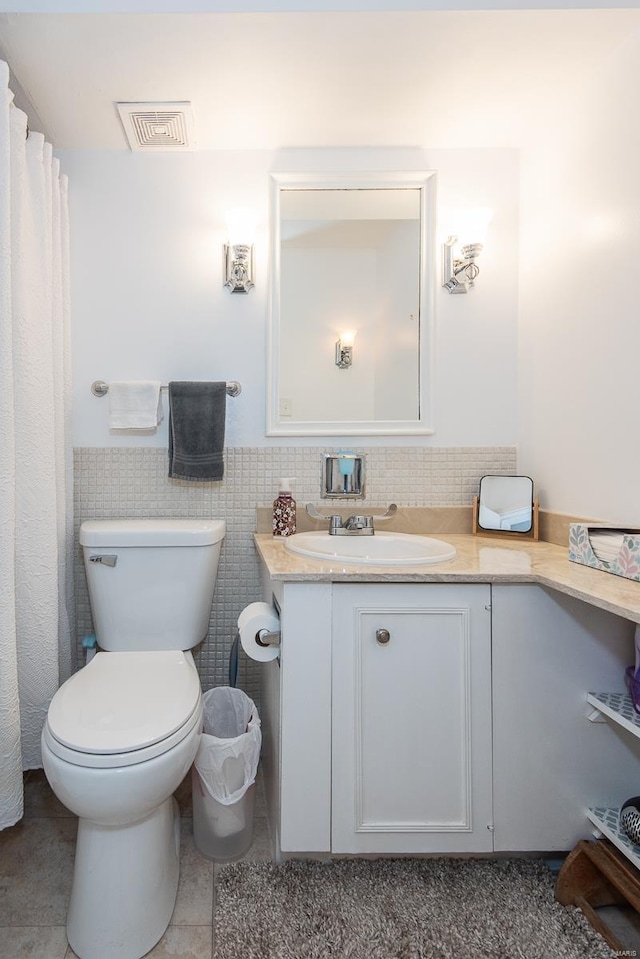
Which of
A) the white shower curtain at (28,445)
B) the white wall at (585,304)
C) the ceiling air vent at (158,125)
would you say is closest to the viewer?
the white shower curtain at (28,445)

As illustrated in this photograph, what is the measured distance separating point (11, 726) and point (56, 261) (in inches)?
52.0

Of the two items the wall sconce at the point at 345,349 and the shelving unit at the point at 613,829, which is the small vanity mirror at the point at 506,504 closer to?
the wall sconce at the point at 345,349

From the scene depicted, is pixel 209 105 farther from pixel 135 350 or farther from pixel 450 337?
pixel 450 337

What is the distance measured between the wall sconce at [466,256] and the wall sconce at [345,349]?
1.28ft

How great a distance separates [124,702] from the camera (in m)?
1.08

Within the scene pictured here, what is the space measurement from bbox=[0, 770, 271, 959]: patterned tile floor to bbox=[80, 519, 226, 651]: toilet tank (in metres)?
0.49

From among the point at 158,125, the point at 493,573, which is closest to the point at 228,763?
the point at 493,573

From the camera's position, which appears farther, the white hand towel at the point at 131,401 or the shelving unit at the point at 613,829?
the white hand towel at the point at 131,401

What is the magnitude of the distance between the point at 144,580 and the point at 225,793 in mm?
605

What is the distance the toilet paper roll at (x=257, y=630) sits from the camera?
1.17 meters

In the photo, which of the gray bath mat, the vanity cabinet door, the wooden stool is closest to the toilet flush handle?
the vanity cabinet door

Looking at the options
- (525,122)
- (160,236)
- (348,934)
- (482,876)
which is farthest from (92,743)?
(525,122)

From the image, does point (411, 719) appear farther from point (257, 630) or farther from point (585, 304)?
point (585, 304)

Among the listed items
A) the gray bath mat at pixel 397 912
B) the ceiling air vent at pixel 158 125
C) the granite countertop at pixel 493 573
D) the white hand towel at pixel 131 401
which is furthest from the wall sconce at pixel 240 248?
the gray bath mat at pixel 397 912
